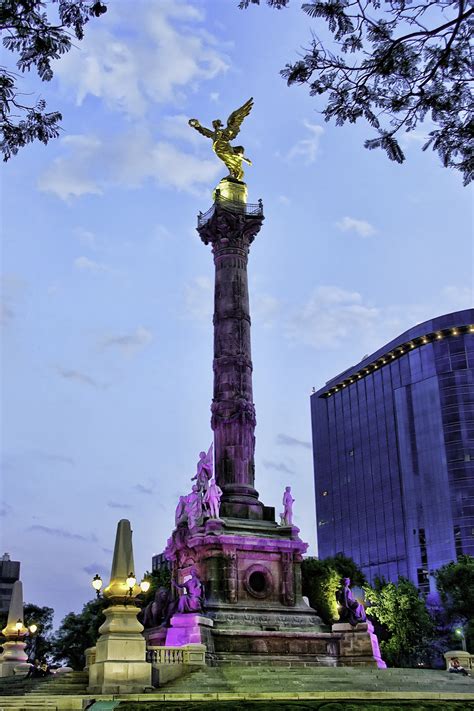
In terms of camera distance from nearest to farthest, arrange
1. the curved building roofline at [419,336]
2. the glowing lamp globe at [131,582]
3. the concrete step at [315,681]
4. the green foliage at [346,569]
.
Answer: the concrete step at [315,681] → the glowing lamp globe at [131,582] → the green foliage at [346,569] → the curved building roofline at [419,336]

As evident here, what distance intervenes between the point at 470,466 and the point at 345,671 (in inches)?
2251

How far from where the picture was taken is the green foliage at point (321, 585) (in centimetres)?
5416

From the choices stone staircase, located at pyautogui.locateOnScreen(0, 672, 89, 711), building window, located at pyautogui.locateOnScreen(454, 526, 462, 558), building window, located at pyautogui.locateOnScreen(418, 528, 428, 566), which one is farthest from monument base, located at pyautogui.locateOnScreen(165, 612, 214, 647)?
building window, located at pyautogui.locateOnScreen(418, 528, 428, 566)

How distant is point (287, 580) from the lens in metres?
31.9

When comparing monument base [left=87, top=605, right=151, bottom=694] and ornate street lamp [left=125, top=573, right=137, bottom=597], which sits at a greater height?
ornate street lamp [left=125, top=573, right=137, bottom=597]

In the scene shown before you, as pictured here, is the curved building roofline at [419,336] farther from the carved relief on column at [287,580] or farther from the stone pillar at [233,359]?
the carved relief on column at [287,580]

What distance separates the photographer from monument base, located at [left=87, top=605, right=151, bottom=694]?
2069 cm

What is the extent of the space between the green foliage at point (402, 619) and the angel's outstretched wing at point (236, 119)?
3366cm

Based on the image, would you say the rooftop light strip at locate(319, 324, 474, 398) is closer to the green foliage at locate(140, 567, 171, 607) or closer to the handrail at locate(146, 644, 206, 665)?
the green foliage at locate(140, 567, 171, 607)

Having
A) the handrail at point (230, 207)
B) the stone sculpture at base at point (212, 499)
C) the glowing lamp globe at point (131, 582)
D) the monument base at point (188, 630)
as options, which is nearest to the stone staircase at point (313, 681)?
the monument base at point (188, 630)

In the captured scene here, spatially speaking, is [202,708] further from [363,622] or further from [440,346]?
[440,346]

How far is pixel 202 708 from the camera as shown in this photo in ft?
49.6

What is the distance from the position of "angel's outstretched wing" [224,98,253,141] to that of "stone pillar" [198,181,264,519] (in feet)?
9.68

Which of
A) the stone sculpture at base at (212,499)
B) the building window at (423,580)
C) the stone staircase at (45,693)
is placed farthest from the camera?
the building window at (423,580)
